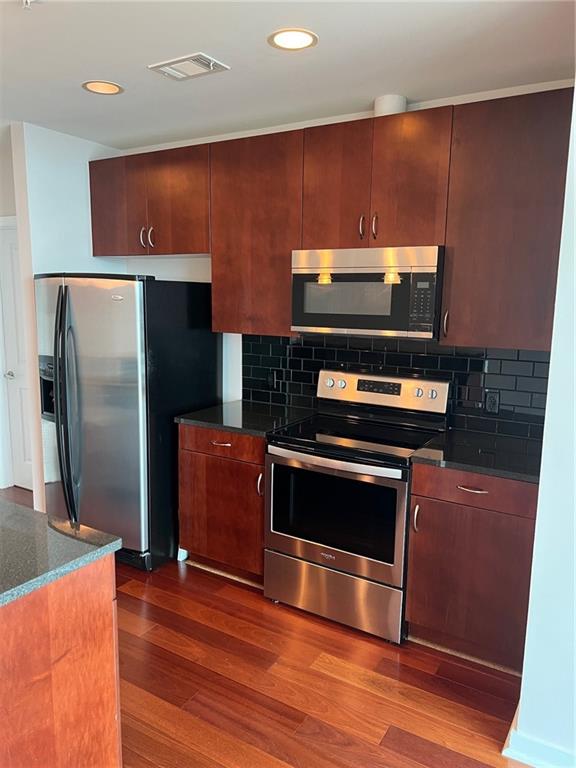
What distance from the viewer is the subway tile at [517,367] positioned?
252cm

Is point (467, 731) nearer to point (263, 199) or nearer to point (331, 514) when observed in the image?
point (331, 514)

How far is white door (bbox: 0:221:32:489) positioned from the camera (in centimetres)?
399

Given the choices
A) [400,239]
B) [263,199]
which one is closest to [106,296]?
[263,199]

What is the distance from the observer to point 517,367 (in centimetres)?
255

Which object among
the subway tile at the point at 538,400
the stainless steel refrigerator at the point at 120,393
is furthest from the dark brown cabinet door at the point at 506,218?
the stainless steel refrigerator at the point at 120,393

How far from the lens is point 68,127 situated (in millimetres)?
3186

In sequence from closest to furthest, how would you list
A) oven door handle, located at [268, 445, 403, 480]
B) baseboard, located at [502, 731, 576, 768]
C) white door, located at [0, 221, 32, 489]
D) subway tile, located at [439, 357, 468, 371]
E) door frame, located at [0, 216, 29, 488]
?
baseboard, located at [502, 731, 576, 768]
oven door handle, located at [268, 445, 403, 480]
subway tile, located at [439, 357, 468, 371]
white door, located at [0, 221, 32, 489]
door frame, located at [0, 216, 29, 488]

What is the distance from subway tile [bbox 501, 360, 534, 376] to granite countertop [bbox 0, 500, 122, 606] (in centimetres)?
192

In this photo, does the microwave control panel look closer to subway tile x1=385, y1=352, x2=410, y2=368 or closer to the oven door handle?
subway tile x1=385, y1=352, x2=410, y2=368

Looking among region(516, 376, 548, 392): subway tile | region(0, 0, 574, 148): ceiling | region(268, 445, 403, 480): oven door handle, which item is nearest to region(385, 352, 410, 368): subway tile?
region(516, 376, 548, 392): subway tile

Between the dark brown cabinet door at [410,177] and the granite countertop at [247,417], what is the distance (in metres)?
1.01

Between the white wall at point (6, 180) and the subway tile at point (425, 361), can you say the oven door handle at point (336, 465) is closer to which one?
the subway tile at point (425, 361)

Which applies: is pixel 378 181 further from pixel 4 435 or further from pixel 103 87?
pixel 4 435

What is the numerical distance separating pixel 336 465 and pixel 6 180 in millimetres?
3041
